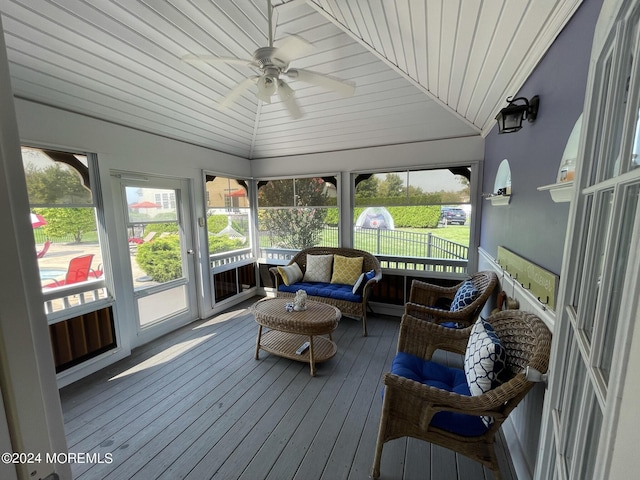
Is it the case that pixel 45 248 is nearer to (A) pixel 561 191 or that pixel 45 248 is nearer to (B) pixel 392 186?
(A) pixel 561 191

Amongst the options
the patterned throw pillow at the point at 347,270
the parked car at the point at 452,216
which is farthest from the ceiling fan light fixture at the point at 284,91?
the parked car at the point at 452,216

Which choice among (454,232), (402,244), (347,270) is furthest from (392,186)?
(347,270)

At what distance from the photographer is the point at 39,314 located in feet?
1.84

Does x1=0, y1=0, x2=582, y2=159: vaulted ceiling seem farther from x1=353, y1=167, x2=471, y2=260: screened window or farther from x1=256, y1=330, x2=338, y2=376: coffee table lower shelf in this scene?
x1=256, y1=330, x2=338, y2=376: coffee table lower shelf

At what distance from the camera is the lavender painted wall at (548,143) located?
1.20 meters

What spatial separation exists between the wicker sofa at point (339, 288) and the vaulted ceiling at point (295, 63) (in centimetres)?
187

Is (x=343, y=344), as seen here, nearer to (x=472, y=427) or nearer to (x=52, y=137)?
(x=472, y=427)

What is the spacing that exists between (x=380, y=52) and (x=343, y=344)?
117 inches

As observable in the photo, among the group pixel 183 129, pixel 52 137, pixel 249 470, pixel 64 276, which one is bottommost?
pixel 249 470

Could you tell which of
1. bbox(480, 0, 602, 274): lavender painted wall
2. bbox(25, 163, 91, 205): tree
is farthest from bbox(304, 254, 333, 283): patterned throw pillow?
bbox(25, 163, 91, 205): tree

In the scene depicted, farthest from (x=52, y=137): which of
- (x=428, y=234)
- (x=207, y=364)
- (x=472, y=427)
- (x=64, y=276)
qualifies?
(x=428, y=234)

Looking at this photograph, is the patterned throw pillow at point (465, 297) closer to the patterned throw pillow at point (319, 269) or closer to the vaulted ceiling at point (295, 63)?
the vaulted ceiling at point (295, 63)

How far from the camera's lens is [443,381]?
5.86 feet

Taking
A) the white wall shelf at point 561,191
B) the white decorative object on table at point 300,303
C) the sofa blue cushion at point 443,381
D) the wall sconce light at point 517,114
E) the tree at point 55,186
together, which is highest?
the wall sconce light at point 517,114
